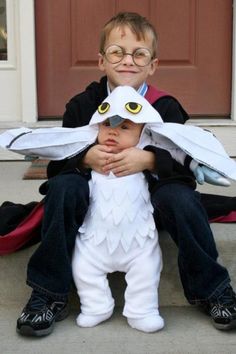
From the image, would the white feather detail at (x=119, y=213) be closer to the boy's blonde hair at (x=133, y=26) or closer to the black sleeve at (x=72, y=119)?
the black sleeve at (x=72, y=119)

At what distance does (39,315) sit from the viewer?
2.21m

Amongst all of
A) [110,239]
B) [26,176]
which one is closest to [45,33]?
[26,176]

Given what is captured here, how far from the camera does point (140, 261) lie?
2.24 m

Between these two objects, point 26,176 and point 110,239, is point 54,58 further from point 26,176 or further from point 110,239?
point 110,239

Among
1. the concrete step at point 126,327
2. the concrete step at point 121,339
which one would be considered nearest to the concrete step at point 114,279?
the concrete step at point 126,327

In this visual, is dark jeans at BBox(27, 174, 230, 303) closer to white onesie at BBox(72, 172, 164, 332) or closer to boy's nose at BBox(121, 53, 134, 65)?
white onesie at BBox(72, 172, 164, 332)

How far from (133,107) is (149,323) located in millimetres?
690

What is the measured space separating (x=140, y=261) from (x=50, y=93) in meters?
2.06

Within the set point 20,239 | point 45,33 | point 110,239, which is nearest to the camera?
point 110,239

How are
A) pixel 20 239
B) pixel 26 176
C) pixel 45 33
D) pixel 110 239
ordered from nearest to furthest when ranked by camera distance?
1. pixel 110 239
2. pixel 20 239
3. pixel 26 176
4. pixel 45 33

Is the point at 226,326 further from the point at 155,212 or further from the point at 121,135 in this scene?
the point at 121,135

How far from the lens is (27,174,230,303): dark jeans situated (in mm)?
2209

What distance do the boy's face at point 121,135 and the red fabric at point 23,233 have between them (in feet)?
1.11

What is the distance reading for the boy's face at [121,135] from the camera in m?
2.30
